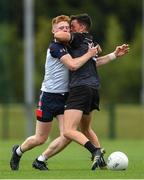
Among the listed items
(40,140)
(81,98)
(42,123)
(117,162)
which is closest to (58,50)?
(81,98)

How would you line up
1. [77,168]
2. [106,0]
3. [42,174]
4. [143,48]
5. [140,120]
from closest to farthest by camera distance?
1. [42,174]
2. [77,168]
3. [140,120]
4. [143,48]
5. [106,0]

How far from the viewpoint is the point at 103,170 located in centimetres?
1589

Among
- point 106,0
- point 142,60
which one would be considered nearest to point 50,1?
point 106,0

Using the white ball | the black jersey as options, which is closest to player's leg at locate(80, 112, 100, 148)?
the white ball

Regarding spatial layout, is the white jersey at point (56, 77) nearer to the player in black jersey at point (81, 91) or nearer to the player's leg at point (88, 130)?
the player in black jersey at point (81, 91)

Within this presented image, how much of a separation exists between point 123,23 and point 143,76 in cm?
1455

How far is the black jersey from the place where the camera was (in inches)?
630

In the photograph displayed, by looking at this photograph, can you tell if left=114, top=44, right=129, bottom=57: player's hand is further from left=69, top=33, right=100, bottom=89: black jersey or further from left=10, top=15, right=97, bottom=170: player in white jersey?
left=10, top=15, right=97, bottom=170: player in white jersey

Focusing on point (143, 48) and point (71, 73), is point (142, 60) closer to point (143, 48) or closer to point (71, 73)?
point (143, 48)

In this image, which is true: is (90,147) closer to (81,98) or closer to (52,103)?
(81,98)

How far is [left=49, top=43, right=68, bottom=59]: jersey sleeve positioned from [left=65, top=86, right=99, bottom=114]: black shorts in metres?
0.53

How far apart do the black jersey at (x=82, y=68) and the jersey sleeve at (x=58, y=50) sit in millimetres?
177

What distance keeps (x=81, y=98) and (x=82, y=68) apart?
455mm

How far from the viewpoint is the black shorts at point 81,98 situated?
1588cm
